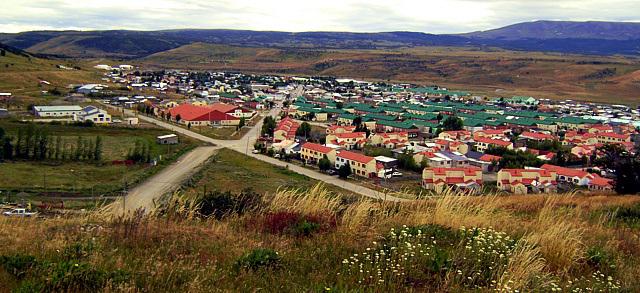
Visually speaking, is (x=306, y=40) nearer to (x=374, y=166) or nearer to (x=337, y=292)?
(x=374, y=166)

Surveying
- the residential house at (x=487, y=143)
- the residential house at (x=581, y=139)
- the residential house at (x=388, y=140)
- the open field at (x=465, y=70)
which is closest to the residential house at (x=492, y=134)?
the residential house at (x=487, y=143)

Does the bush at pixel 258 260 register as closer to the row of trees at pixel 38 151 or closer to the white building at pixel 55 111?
the row of trees at pixel 38 151

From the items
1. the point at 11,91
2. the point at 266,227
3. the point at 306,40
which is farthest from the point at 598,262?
the point at 306,40

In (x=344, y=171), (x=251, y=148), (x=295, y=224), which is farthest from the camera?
(x=251, y=148)

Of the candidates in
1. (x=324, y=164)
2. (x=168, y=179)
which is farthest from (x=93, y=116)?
(x=324, y=164)

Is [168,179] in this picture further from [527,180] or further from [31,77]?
[31,77]

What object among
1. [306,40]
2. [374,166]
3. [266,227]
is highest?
[306,40]

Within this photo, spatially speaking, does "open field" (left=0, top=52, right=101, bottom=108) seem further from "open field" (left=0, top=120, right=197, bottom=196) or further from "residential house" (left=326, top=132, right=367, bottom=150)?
"residential house" (left=326, top=132, right=367, bottom=150)
